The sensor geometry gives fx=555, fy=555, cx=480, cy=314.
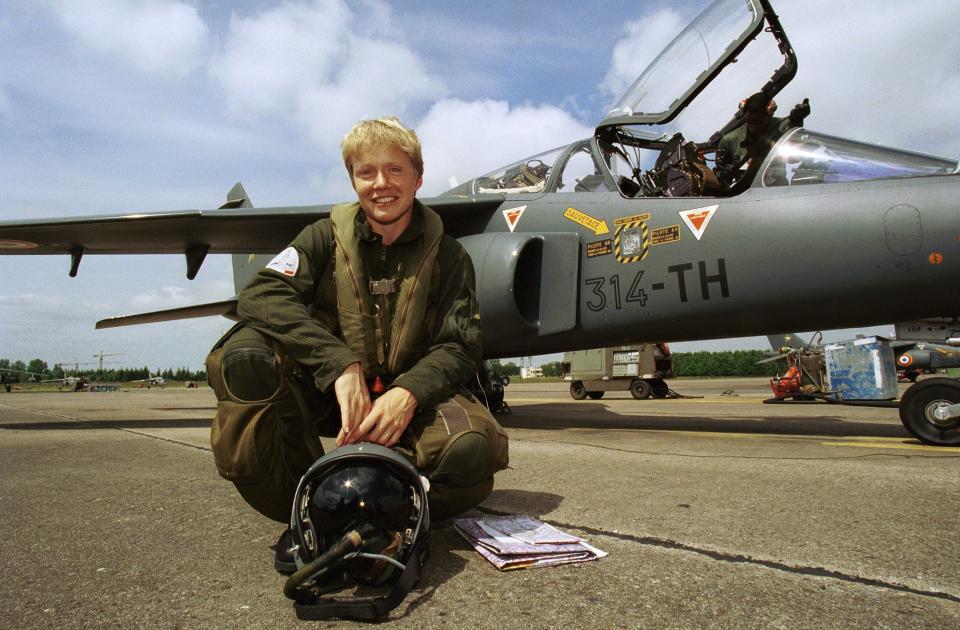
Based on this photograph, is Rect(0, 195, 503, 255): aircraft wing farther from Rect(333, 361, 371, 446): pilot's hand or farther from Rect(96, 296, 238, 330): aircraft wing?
Rect(333, 361, 371, 446): pilot's hand

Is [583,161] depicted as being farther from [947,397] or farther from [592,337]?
[947,397]

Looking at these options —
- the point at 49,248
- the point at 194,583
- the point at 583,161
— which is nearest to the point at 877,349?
→ the point at 583,161

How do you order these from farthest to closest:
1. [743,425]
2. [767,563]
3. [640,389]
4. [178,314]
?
[640,389] → [178,314] → [743,425] → [767,563]

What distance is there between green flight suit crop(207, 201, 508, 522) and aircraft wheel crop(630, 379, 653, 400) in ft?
41.2

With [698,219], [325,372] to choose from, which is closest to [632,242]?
[698,219]

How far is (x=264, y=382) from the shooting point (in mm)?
1569

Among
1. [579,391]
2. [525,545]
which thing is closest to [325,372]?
[525,545]

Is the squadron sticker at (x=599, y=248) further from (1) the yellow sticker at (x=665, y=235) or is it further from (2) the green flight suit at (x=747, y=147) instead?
(2) the green flight suit at (x=747, y=147)

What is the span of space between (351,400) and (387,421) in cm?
12

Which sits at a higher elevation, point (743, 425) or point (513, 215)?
point (513, 215)

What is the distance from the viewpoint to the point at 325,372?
1600 millimetres

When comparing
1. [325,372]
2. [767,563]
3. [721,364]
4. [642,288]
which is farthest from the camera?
[721,364]

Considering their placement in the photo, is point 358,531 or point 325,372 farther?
point 325,372

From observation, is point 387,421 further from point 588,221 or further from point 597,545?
point 588,221
